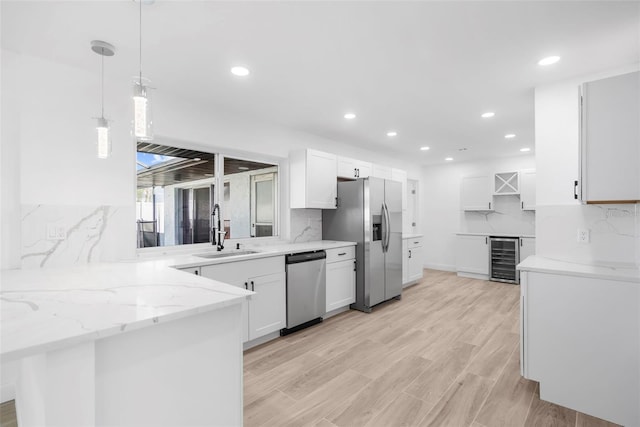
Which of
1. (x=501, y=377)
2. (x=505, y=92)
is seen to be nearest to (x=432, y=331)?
(x=501, y=377)

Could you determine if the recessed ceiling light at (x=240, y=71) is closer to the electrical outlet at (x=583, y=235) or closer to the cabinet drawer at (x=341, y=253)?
the cabinet drawer at (x=341, y=253)

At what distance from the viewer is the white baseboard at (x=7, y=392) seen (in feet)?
6.97

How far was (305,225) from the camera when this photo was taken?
4.36 metres

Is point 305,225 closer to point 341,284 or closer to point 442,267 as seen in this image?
point 341,284

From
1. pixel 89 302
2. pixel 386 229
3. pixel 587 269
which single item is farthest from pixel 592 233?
pixel 89 302

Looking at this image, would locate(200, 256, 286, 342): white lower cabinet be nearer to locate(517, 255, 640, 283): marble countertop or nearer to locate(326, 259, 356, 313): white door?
locate(326, 259, 356, 313): white door

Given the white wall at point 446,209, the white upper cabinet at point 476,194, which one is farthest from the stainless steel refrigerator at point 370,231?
the white wall at point 446,209

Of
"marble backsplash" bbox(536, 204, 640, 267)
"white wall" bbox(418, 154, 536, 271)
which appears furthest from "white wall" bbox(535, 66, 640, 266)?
"white wall" bbox(418, 154, 536, 271)

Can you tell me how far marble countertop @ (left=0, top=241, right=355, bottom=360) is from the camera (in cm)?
94

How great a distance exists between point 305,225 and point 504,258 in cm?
411

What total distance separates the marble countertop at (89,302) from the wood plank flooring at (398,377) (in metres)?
1.05

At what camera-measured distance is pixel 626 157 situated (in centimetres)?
205

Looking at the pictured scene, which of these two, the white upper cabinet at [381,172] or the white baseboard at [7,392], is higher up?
the white upper cabinet at [381,172]

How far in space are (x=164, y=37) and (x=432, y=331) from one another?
367 centimetres
